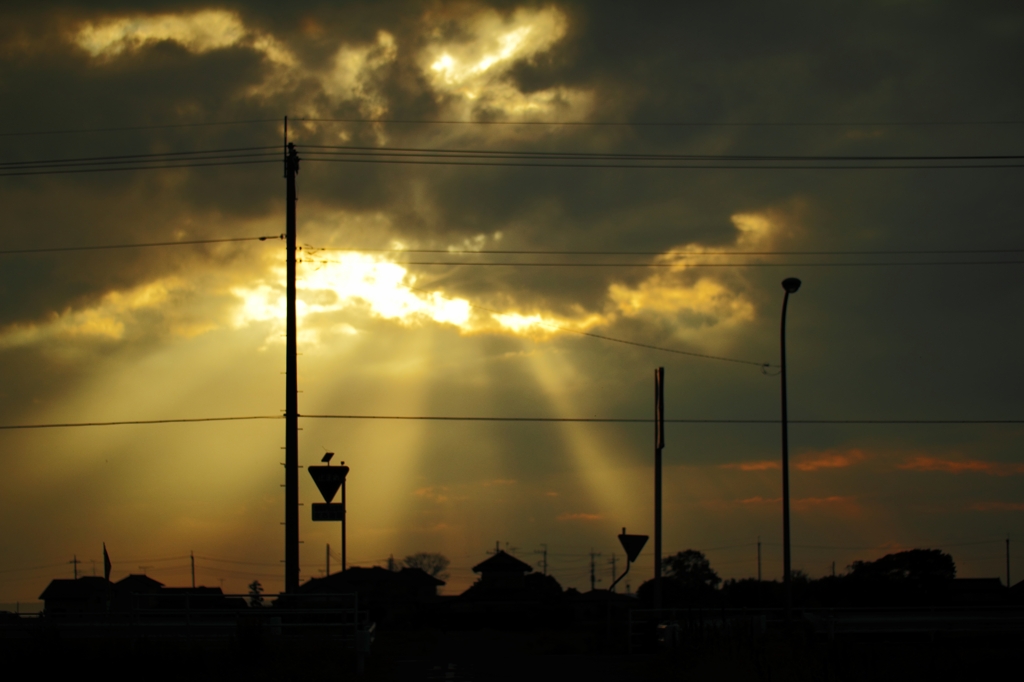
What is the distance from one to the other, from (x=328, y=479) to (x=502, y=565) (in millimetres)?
76483

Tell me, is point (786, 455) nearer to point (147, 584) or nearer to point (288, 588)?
point (288, 588)

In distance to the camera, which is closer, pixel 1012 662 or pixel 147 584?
pixel 1012 662

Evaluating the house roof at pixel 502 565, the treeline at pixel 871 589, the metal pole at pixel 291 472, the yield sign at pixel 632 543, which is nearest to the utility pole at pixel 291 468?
the metal pole at pixel 291 472

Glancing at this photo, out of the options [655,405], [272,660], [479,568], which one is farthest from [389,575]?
[272,660]

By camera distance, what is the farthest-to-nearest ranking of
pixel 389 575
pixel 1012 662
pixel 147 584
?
pixel 147 584, pixel 389 575, pixel 1012 662

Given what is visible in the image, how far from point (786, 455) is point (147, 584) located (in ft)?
359

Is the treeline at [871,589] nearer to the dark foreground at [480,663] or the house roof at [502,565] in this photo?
the house roof at [502,565]

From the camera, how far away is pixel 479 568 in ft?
313

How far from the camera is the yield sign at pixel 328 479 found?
803 inches

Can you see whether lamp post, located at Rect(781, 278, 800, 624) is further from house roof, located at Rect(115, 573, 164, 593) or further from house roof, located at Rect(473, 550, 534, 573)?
house roof, located at Rect(115, 573, 164, 593)

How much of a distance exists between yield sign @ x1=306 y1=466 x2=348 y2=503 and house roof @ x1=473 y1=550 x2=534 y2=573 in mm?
75404

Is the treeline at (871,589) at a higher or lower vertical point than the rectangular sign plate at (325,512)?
lower

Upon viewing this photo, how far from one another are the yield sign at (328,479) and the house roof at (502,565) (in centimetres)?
7540

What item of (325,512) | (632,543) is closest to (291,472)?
(325,512)
